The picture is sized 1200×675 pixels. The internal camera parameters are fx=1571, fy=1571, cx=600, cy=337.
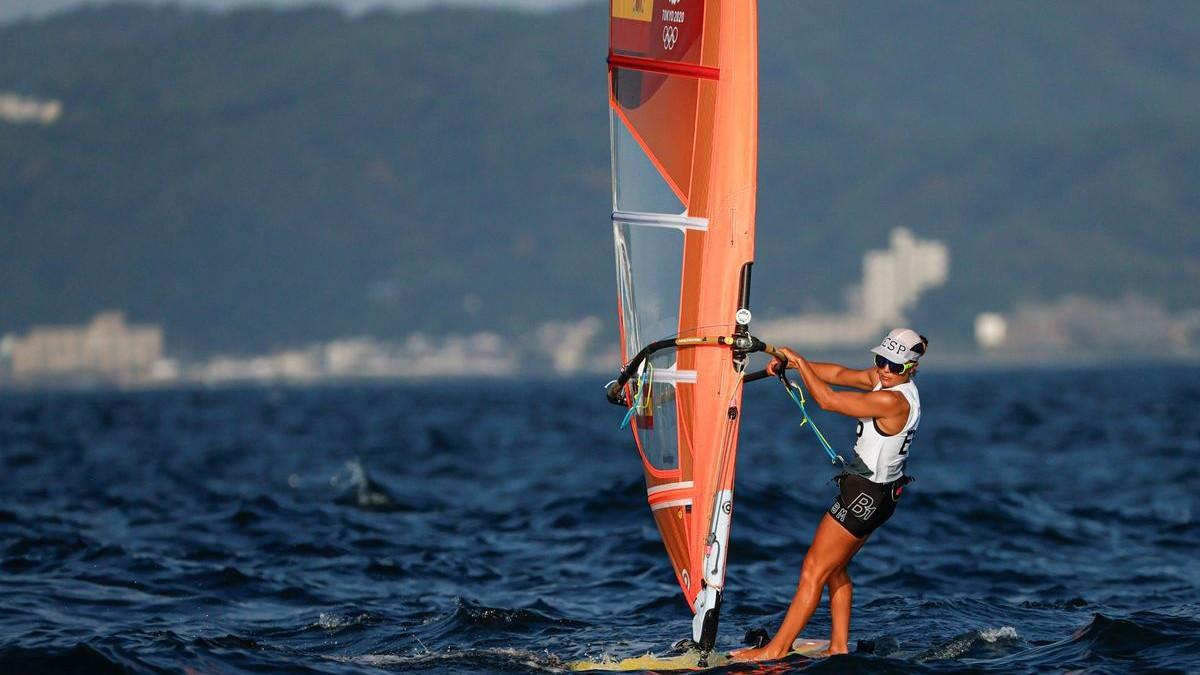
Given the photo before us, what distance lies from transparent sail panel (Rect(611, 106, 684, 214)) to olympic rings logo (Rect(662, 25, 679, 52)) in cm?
62

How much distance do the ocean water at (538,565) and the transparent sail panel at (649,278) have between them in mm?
2471

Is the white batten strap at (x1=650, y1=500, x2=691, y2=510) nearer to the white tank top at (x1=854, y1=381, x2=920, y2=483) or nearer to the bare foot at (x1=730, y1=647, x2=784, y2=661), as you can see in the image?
the bare foot at (x1=730, y1=647, x2=784, y2=661)

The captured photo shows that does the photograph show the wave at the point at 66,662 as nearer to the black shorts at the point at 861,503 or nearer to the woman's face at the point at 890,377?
the black shorts at the point at 861,503

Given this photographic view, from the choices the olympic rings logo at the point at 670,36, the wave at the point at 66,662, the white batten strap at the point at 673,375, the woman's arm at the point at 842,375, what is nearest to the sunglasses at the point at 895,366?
the woman's arm at the point at 842,375

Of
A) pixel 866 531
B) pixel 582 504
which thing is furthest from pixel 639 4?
pixel 582 504

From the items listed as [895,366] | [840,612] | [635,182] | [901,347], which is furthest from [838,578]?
[635,182]

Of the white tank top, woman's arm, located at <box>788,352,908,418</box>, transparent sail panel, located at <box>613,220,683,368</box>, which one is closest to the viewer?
woman's arm, located at <box>788,352,908,418</box>

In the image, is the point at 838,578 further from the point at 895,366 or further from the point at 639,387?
the point at 639,387

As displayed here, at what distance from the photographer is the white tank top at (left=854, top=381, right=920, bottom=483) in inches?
417

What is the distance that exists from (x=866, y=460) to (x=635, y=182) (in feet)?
8.44

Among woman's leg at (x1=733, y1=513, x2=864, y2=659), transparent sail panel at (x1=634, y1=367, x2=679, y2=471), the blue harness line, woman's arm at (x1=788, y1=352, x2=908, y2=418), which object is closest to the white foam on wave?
woman's leg at (x1=733, y1=513, x2=864, y2=659)

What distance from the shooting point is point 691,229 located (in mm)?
11086

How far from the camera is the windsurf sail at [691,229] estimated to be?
10961 mm

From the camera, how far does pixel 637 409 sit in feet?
37.6
